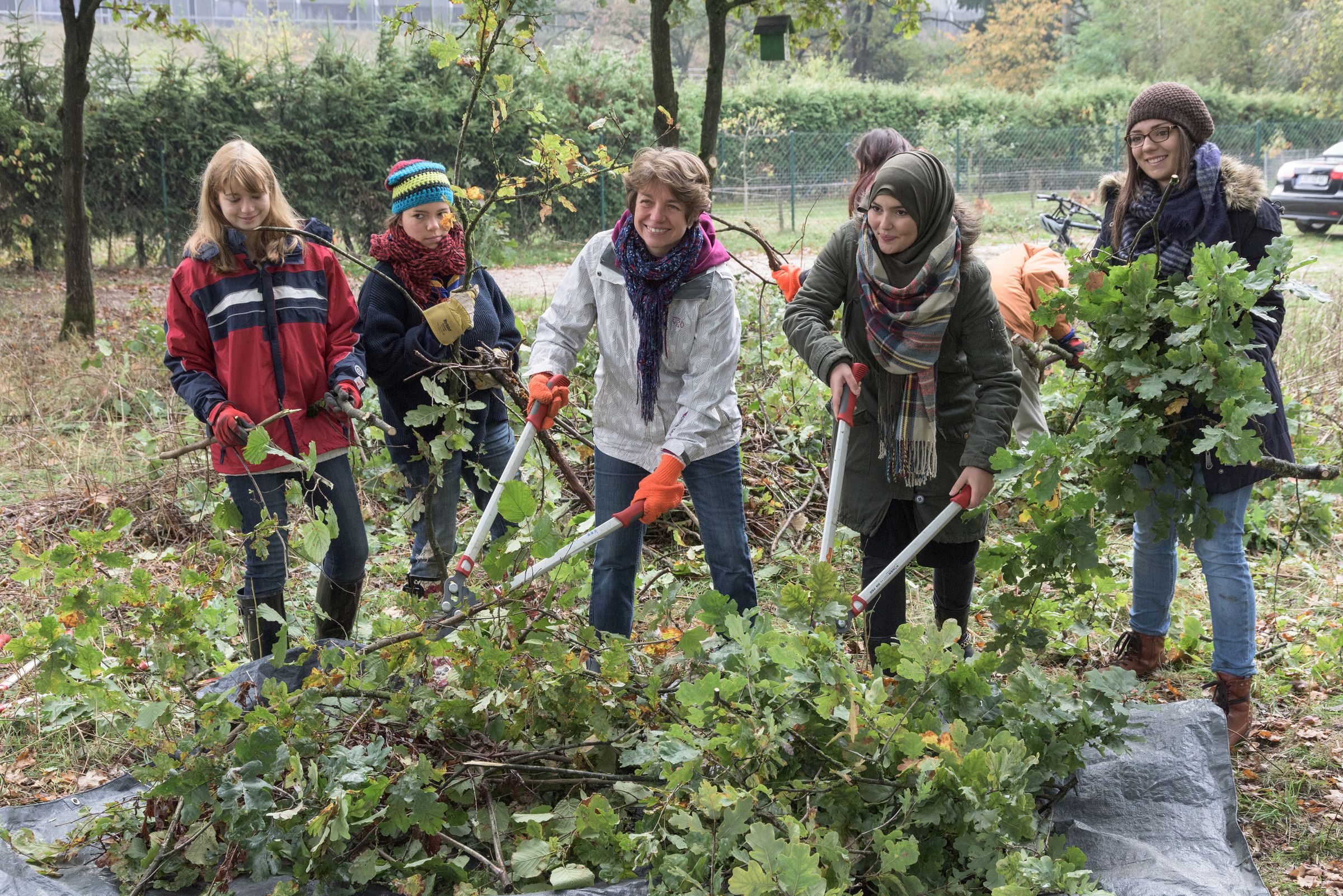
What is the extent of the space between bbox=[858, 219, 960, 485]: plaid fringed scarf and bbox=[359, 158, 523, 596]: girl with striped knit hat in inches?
45.7

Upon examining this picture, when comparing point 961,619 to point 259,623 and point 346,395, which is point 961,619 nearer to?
point 346,395

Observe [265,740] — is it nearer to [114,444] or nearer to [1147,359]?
[1147,359]

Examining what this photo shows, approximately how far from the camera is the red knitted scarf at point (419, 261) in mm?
3531

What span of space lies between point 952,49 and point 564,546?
152 feet

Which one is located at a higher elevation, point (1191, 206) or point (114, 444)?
point (1191, 206)

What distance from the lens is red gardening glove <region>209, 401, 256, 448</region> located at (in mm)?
2836

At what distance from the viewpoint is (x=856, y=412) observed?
2.97 metres

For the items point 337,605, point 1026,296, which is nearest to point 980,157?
point 1026,296

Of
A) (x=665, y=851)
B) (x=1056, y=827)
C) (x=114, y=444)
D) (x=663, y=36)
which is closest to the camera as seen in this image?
(x=665, y=851)

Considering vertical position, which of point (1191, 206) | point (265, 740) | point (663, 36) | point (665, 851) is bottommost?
point (665, 851)

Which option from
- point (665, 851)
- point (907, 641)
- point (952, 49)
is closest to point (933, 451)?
point (907, 641)

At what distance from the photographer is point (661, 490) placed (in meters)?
2.64

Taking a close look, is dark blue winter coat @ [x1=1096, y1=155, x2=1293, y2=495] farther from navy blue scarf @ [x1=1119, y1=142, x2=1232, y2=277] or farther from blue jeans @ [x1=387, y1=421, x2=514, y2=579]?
blue jeans @ [x1=387, y1=421, x2=514, y2=579]

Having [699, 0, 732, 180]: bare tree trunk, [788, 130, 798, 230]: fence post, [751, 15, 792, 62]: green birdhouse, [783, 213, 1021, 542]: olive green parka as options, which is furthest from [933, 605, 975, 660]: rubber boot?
[788, 130, 798, 230]: fence post
